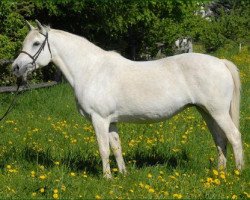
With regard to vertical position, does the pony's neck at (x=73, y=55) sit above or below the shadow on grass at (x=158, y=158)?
above

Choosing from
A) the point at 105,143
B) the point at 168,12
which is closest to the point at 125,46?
the point at 168,12

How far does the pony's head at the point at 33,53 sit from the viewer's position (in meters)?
6.27

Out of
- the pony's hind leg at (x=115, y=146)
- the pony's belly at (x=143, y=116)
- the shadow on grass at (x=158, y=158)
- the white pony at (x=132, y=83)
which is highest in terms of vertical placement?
the white pony at (x=132, y=83)

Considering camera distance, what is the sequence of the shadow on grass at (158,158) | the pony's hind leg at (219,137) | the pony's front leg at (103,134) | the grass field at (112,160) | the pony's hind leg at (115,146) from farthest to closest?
the shadow on grass at (158,158) → the pony's hind leg at (219,137) → the pony's hind leg at (115,146) → the pony's front leg at (103,134) → the grass field at (112,160)

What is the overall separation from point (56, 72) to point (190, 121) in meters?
7.77

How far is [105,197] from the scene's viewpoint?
5.20m

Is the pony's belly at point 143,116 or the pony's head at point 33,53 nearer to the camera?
the pony's belly at point 143,116

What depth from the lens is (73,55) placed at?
633cm

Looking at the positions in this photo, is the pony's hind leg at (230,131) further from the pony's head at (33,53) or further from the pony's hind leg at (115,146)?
the pony's head at (33,53)

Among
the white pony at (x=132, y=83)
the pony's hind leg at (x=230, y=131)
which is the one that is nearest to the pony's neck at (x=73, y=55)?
the white pony at (x=132, y=83)

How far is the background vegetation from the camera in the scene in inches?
522

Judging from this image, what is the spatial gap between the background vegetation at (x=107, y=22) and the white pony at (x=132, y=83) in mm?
4069

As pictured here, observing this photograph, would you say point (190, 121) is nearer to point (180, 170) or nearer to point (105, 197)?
point (180, 170)

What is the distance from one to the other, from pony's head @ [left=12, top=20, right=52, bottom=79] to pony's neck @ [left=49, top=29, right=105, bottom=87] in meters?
0.10
